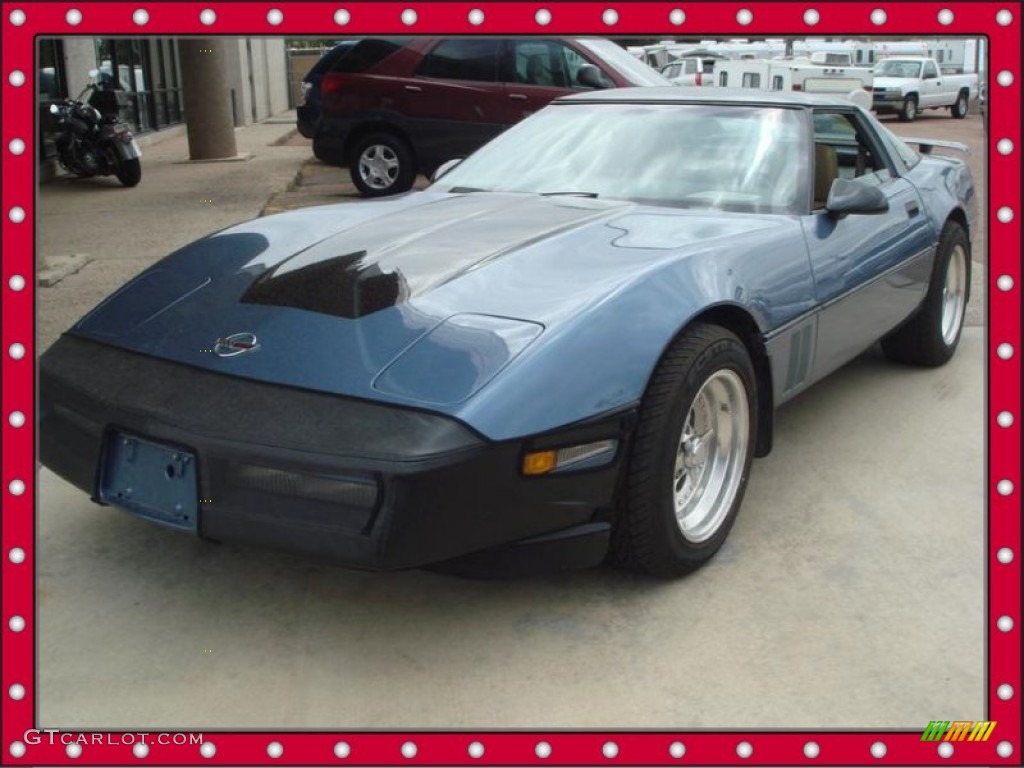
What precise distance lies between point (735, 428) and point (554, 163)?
1.30 m

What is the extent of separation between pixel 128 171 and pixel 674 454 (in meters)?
9.49

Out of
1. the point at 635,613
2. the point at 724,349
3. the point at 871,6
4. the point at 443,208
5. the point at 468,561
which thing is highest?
the point at 871,6

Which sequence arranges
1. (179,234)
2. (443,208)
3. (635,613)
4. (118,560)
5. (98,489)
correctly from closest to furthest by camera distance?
(98,489)
(635,613)
(118,560)
(443,208)
(179,234)

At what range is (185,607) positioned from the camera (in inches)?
107

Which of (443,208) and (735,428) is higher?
(443,208)

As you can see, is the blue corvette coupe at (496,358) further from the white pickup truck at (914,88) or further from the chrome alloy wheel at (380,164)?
the white pickup truck at (914,88)

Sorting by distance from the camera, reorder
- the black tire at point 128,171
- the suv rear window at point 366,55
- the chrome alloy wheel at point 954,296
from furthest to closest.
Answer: the black tire at point 128,171
the suv rear window at point 366,55
the chrome alloy wheel at point 954,296

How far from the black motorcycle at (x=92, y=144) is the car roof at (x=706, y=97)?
A: 7771 mm

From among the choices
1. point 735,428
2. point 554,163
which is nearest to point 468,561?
point 735,428

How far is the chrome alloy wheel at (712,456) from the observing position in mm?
2918

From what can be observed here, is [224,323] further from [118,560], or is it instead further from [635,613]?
[635,613]

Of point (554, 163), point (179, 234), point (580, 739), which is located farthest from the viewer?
point (179, 234)

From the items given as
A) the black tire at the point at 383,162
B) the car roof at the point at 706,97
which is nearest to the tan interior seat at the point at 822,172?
the car roof at the point at 706,97
